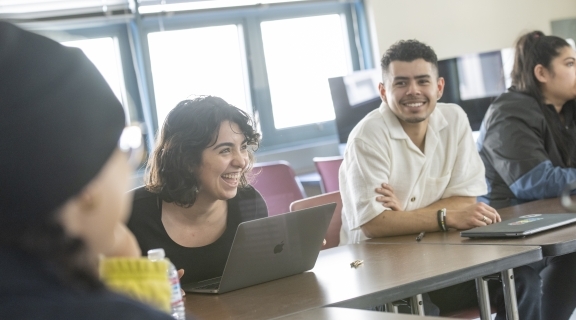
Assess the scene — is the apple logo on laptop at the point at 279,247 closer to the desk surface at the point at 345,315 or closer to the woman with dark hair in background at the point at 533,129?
the desk surface at the point at 345,315

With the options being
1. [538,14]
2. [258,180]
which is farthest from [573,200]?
[538,14]

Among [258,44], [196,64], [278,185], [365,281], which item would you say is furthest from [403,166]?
[258,44]

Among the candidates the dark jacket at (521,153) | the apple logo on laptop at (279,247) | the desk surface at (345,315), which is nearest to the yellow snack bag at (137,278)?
the desk surface at (345,315)

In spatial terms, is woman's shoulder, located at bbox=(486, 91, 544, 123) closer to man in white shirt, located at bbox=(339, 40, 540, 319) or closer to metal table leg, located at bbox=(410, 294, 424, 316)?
man in white shirt, located at bbox=(339, 40, 540, 319)

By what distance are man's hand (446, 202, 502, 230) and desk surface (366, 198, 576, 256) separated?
0.10 feet

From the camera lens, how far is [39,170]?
512mm

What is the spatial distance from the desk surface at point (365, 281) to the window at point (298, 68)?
12.1 feet

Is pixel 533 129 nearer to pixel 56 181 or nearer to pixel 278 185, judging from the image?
pixel 278 185

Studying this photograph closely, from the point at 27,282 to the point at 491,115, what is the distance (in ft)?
10.2

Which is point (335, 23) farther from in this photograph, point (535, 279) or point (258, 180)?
point (535, 279)

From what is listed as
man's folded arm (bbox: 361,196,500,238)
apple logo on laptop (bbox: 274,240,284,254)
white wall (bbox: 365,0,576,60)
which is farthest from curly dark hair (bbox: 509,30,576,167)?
white wall (bbox: 365,0,576,60)

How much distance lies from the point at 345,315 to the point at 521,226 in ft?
3.41

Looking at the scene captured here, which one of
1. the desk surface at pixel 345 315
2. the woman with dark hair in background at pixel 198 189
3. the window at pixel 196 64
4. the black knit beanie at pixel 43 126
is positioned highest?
the window at pixel 196 64

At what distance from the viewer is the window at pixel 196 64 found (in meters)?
5.34
